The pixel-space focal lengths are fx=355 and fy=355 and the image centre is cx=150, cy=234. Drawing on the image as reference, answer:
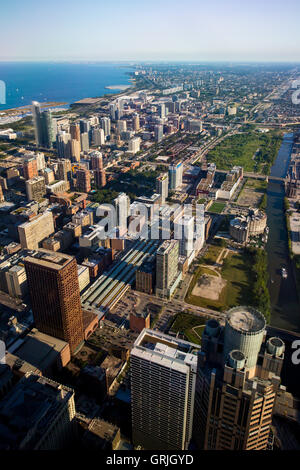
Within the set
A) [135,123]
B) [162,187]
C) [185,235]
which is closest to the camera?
[185,235]

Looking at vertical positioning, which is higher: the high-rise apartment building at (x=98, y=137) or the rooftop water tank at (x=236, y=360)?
the rooftop water tank at (x=236, y=360)

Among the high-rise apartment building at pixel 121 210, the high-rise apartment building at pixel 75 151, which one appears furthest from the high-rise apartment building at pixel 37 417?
the high-rise apartment building at pixel 75 151

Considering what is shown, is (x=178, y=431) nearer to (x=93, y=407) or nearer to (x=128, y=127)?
(x=93, y=407)

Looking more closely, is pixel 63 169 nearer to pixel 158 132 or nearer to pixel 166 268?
pixel 166 268

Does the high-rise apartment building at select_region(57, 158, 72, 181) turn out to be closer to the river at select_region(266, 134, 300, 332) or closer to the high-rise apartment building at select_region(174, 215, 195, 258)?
the high-rise apartment building at select_region(174, 215, 195, 258)

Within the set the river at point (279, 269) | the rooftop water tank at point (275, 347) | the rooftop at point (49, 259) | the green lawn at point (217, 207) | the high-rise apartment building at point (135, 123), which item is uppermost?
the rooftop water tank at point (275, 347)

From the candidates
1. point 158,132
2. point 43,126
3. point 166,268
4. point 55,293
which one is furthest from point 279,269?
point 43,126

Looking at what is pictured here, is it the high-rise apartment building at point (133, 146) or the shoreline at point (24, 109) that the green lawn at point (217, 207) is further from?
the shoreline at point (24, 109)
